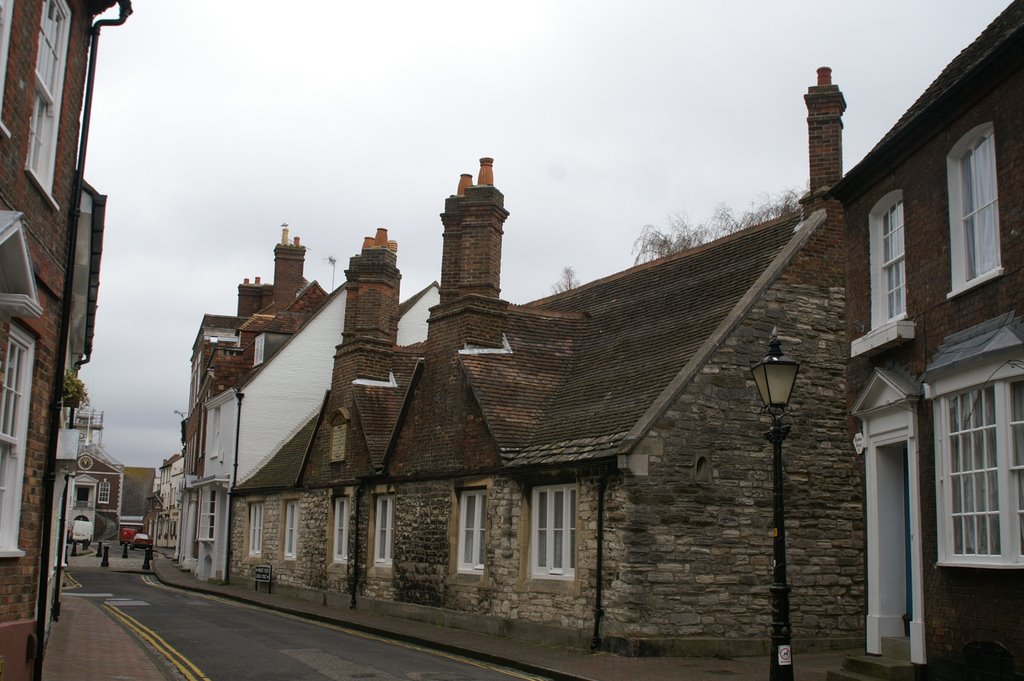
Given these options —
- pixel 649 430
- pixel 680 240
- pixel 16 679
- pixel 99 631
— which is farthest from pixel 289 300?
pixel 16 679

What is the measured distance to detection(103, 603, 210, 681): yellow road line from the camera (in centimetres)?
1313

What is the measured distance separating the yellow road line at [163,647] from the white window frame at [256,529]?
8.94 metres

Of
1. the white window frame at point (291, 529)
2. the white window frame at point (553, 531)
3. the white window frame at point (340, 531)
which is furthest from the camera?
the white window frame at point (291, 529)

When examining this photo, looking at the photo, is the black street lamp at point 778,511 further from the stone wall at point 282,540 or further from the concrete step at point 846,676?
the stone wall at point 282,540

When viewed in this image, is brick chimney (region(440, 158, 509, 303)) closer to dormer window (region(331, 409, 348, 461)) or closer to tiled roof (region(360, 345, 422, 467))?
tiled roof (region(360, 345, 422, 467))

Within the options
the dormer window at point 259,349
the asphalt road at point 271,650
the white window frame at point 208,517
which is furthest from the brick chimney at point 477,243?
the white window frame at point 208,517

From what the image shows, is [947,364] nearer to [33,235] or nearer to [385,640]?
[33,235]

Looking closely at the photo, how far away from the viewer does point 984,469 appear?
10211 mm

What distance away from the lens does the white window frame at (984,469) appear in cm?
973

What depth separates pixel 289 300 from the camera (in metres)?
42.8

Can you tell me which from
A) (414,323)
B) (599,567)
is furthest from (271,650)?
(414,323)

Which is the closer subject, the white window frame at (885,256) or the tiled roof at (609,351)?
the white window frame at (885,256)

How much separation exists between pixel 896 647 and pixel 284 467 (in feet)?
77.0

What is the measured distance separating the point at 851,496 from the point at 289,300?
29.9 meters
